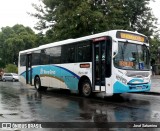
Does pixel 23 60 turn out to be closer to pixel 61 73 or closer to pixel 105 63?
pixel 61 73

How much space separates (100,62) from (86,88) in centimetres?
198

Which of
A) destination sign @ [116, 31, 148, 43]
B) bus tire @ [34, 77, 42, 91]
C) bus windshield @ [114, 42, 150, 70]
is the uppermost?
destination sign @ [116, 31, 148, 43]

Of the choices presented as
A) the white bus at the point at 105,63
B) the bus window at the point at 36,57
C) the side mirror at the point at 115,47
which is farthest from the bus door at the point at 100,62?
the bus window at the point at 36,57

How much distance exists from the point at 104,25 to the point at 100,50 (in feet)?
45.7

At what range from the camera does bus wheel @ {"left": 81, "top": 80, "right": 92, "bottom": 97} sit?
16938mm

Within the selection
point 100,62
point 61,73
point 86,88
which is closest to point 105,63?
point 100,62

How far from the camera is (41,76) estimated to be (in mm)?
22781

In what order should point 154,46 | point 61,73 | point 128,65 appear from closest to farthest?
point 128,65
point 61,73
point 154,46

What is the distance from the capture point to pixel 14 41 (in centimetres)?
6550

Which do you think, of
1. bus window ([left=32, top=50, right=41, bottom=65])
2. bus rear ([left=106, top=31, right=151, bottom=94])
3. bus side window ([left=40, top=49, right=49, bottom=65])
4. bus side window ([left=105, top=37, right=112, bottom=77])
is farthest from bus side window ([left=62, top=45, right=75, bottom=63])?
bus window ([left=32, top=50, right=41, bottom=65])

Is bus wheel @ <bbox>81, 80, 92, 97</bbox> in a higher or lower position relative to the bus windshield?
lower

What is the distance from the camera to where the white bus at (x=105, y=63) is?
49.3 ft

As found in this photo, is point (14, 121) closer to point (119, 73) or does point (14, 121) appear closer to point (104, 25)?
point (119, 73)

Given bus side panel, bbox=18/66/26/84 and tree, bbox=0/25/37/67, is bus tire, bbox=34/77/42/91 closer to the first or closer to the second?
bus side panel, bbox=18/66/26/84
